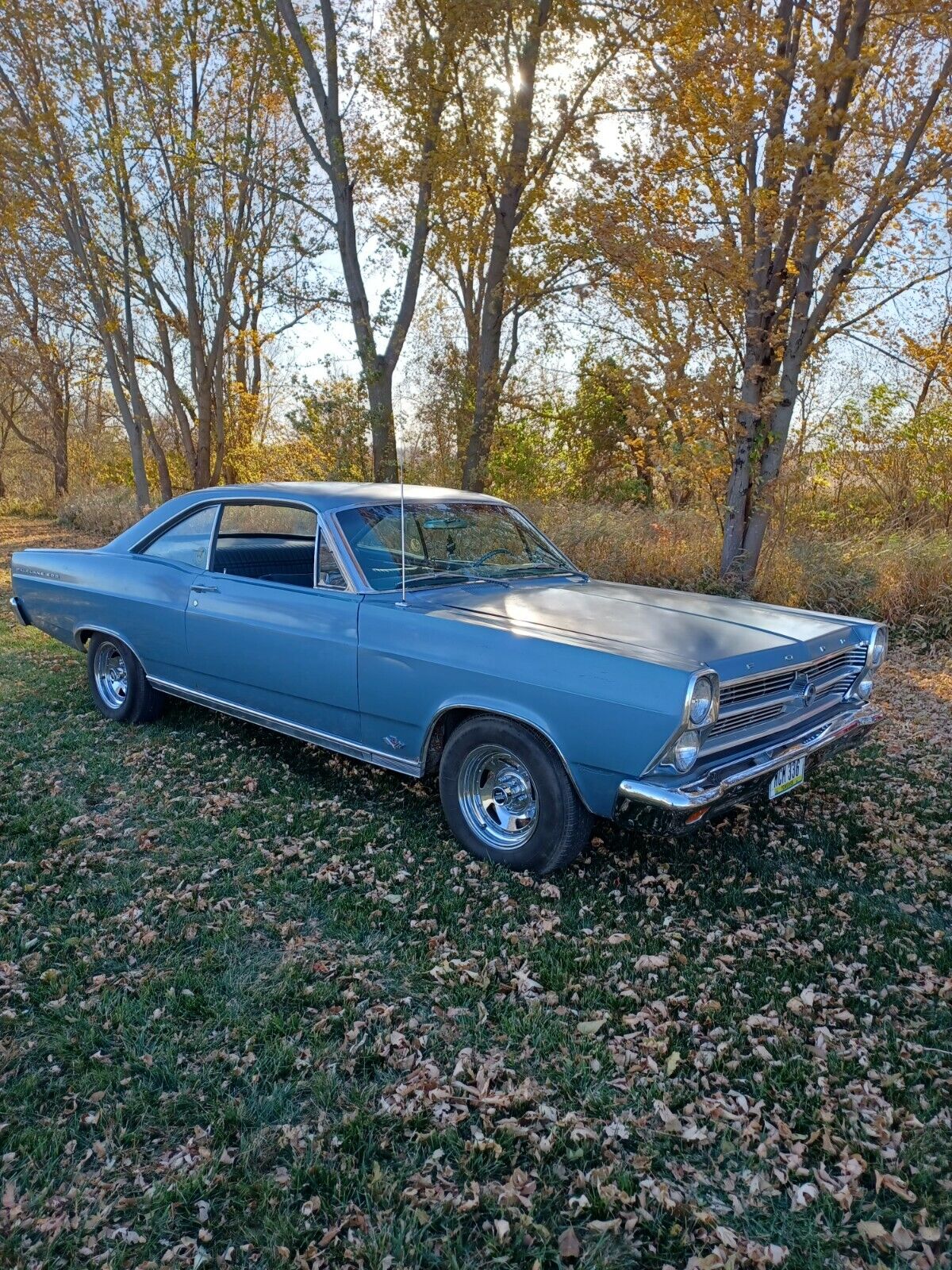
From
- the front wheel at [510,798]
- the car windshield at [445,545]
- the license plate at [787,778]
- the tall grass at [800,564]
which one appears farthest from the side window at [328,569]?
the tall grass at [800,564]

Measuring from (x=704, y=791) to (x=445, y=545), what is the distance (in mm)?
2076

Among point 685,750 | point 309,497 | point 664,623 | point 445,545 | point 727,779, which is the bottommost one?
point 727,779

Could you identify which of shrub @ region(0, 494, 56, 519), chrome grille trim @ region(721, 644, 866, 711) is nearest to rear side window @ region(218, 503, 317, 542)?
chrome grille trim @ region(721, 644, 866, 711)

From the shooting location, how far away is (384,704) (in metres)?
3.96

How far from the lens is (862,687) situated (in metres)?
4.22

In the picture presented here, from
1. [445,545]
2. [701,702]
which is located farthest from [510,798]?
[445,545]

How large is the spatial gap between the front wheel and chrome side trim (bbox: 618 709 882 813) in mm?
334

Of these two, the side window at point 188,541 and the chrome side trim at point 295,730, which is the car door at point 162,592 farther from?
the chrome side trim at point 295,730

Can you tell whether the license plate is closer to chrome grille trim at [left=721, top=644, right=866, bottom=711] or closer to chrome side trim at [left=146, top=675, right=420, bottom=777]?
chrome grille trim at [left=721, top=644, right=866, bottom=711]

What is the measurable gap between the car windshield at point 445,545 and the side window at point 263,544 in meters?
0.63

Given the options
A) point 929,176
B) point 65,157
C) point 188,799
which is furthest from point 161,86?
point 188,799

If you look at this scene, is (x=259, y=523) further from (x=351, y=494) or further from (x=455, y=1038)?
(x=455, y=1038)

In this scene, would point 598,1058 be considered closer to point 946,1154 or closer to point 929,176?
point 946,1154

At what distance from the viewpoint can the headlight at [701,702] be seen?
311 cm
